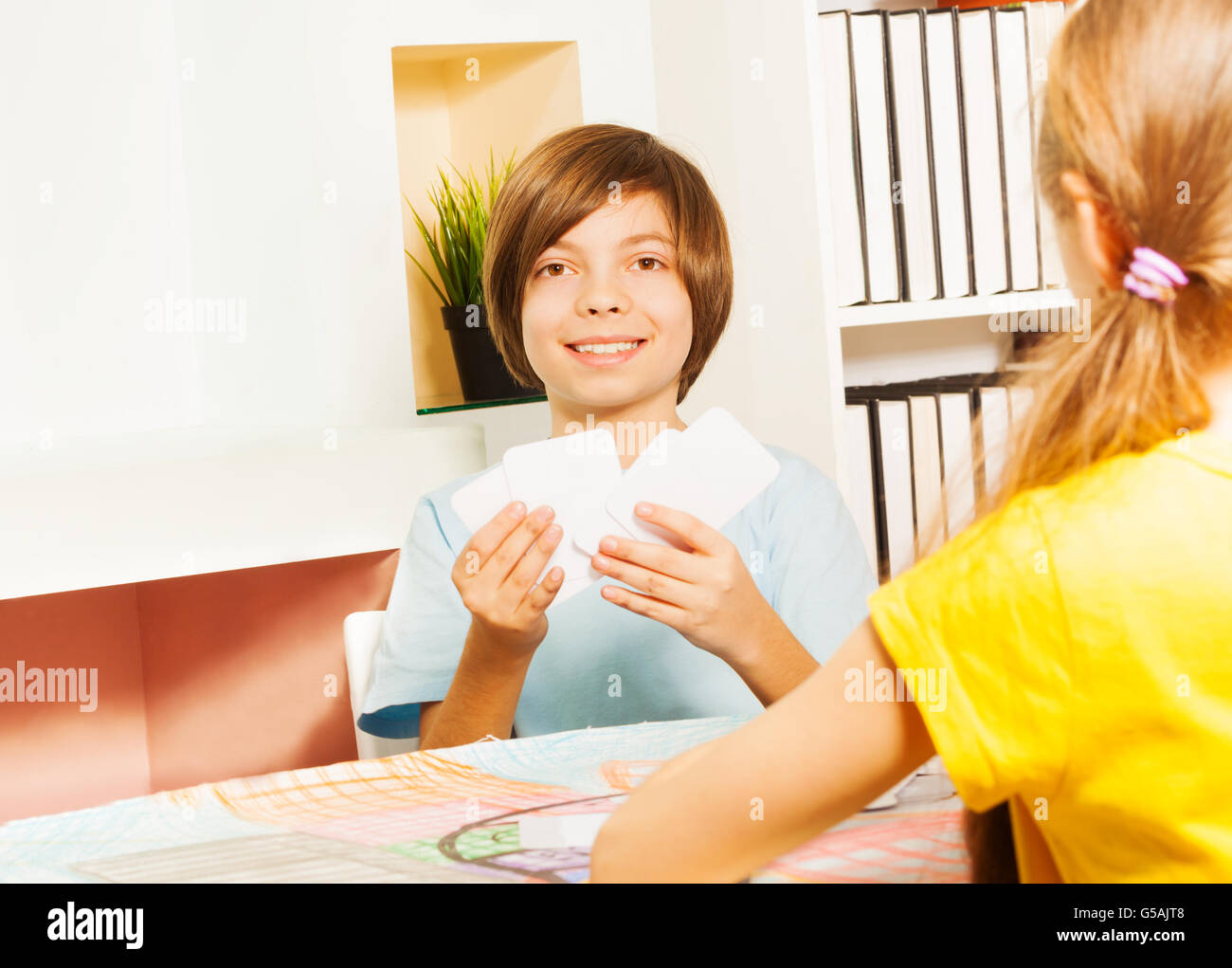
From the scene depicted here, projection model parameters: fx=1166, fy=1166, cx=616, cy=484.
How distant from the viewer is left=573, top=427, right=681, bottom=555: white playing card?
0.96m

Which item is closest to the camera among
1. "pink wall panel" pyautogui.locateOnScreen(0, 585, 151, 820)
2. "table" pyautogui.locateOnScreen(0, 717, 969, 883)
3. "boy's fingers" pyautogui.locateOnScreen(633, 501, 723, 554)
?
"table" pyautogui.locateOnScreen(0, 717, 969, 883)

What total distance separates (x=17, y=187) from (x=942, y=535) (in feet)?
4.45

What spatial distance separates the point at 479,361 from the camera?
149 cm

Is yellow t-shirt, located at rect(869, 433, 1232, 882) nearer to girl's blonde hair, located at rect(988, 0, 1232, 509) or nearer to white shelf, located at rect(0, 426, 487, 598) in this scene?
girl's blonde hair, located at rect(988, 0, 1232, 509)

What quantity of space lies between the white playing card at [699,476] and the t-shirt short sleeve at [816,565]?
19cm

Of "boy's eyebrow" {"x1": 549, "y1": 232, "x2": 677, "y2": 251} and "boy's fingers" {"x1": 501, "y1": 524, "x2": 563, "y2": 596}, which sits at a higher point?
"boy's eyebrow" {"x1": 549, "y1": 232, "x2": 677, "y2": 251}

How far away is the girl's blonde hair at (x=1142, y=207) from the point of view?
42 centimetres

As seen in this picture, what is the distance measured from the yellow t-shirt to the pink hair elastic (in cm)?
6

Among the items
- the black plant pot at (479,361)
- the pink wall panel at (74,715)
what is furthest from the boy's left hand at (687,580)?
the pink wall panel at (74,715)

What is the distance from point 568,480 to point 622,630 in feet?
0.93

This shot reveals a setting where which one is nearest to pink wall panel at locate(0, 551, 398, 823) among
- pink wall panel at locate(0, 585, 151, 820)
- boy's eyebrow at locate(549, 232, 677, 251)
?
pink wall panel at locate(0, 585, 151, 820)
